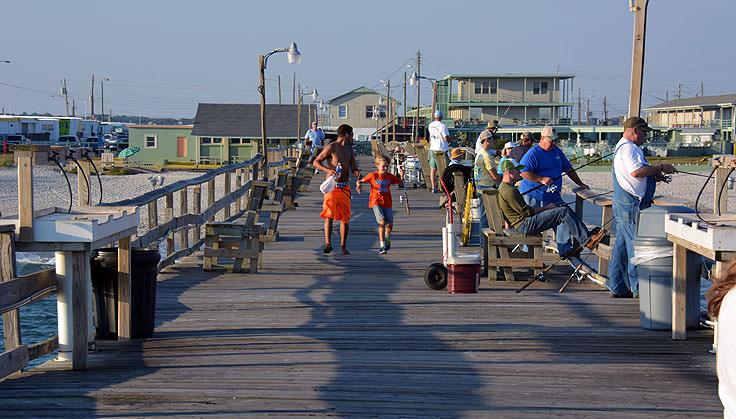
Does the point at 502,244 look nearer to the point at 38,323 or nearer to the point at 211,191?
the point at 211,191

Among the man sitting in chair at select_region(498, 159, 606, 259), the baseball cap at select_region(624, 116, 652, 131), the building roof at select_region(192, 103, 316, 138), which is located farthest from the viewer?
the building roof at select_region(192, 103, 316, 138)

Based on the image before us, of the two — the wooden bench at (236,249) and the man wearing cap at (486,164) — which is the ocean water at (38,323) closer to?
the wooden bench at (236,249)

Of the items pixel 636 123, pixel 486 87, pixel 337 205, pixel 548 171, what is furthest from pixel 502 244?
pixel 486 87

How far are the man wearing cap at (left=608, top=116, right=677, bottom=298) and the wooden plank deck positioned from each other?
18.6 inches

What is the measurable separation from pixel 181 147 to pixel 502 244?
2326 inches

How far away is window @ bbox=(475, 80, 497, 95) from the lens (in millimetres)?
70075

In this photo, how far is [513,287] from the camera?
8617 millimetres

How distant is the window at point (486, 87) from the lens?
70.1 m

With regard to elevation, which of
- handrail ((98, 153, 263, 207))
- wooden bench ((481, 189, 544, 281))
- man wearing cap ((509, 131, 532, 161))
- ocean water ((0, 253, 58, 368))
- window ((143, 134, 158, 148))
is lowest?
ocean water ((0, 253, 58, 368))

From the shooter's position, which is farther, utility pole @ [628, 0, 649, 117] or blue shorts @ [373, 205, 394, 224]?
blue shorts @ [373, 205, 394, 224]

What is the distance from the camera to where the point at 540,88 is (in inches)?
2781

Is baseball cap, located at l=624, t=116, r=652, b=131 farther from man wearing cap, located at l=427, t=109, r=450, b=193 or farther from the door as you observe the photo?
the door

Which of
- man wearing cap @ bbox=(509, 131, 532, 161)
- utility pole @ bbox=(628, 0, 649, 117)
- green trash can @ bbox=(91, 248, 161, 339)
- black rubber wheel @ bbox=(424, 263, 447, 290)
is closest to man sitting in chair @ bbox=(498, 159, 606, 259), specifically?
black rubber wheel @ bbox=(424, 263, 447, 290)

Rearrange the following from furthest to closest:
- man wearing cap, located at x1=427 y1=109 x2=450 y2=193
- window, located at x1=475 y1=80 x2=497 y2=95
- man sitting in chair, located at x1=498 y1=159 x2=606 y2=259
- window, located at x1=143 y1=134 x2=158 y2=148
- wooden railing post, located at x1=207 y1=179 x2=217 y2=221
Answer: window, located at x1=475 y1=80 x2=497 y2=95
window, located at x1=143 y1=134 x2=158 y2=148
man wearing cap, located at x1=427 y1=109 x2=450 y2=193
wooden railing post, located at x1=207 y1=179 x2=217 y2=221
man sitting in chair, located at x1=498 y1=159 x2=606 y2=259
